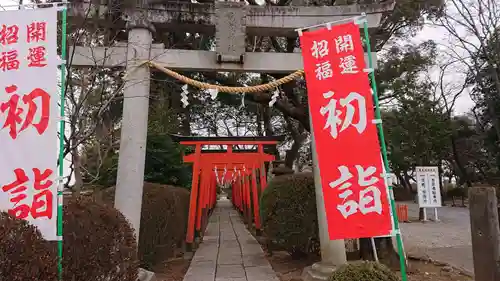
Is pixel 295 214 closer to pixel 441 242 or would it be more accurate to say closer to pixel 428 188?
pixel 441 242

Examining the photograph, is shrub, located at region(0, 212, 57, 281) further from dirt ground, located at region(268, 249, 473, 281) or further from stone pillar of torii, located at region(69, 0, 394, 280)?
dirt ground, located at region(268, 249, 473, 281)

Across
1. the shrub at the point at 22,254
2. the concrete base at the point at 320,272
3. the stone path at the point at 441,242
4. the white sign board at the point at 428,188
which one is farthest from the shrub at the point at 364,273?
the white sign board at the point at 428,188

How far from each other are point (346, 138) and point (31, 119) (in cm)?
314

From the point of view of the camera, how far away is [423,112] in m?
22.6

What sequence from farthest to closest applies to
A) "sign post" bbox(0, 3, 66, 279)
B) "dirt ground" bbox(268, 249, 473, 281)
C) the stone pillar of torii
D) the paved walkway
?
the paved walkway, "dirt ground" bbox(268, 249, 473, 281), the stone pillar of torii, "sign post" bbox(0, 3, 66, 279)

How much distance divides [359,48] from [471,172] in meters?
28.3

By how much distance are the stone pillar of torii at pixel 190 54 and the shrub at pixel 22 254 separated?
10.1ft

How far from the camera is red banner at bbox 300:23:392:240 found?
4.06 meters

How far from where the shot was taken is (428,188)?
53.2 feet

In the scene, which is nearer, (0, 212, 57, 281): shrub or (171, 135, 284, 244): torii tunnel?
(0, 212, 57, 281): shrub

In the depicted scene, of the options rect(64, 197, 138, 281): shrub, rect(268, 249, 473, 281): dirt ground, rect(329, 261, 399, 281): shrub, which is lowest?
rect(268, 249, 473, 281): dirt ground

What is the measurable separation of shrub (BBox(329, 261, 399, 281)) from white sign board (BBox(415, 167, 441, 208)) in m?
13.2

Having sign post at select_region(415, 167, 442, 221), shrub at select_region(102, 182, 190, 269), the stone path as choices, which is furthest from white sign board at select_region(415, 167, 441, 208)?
shrub at select_region(102, 182, 190, 269)

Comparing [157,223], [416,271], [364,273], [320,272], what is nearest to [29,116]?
[364,273]
